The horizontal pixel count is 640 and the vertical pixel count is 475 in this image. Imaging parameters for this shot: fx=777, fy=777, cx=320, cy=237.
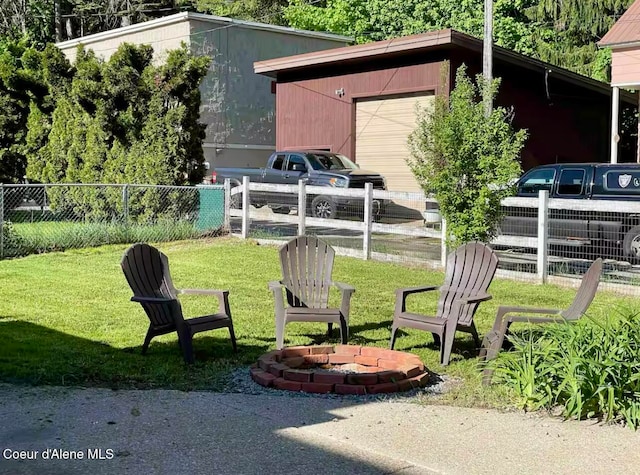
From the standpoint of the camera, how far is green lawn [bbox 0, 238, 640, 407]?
266 inches

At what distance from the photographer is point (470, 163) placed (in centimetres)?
1047

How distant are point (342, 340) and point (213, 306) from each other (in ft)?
8.50

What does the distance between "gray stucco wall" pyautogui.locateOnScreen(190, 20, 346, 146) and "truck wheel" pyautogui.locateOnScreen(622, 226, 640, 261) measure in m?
17.2

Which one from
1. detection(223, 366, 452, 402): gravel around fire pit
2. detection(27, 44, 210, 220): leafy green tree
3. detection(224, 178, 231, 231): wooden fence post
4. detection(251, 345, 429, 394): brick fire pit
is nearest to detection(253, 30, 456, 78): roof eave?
detection(27, 44, 210, 220): leafy green tree

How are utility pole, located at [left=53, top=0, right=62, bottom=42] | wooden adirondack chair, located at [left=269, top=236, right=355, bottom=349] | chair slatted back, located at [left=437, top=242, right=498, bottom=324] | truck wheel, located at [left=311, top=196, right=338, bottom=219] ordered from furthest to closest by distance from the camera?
1. utility pole, located at [left=53, top=0, right=62, bottom=42]
2. truck wheel, located at [left=311, top=196, right=338, bottom=219]
3. wooden adirondack chair, located at [left=269, top=236, right=355, bottom=349]
4. chair slatted back, located at [left=437, top=242, right=498, bottom=324]

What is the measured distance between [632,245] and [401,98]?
36.4 ft

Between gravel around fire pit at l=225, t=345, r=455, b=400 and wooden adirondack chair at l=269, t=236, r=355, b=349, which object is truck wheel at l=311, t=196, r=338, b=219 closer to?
wooden adirondack chair at l=269, t=236, r=355, b=349

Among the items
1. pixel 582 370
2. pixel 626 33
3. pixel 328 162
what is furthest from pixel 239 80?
pixel 582 370

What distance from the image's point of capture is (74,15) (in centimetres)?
4459

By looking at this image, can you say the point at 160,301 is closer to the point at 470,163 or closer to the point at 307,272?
the point at 307,272

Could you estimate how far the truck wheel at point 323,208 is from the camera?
16422 millimetres

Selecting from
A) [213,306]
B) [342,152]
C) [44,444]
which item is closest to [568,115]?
[342,152]

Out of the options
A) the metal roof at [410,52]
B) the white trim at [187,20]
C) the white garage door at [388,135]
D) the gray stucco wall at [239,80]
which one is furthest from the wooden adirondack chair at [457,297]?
the white trim at [187,20]

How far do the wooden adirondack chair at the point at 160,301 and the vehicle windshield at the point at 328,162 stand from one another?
1258cm
